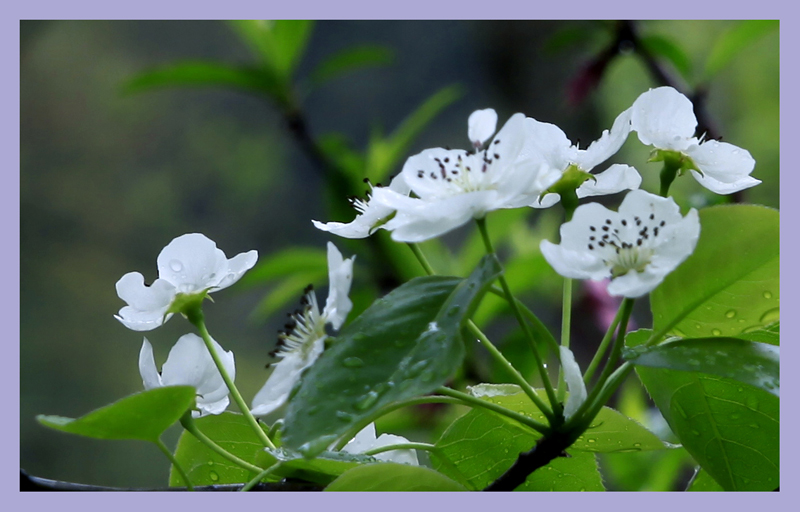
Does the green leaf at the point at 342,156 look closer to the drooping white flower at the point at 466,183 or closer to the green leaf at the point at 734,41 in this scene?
the green leaf at the point at 734,41

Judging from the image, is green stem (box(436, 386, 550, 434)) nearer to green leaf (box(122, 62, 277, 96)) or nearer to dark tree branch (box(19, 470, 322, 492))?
dark tree branch (box(19, 470, 322, 492))

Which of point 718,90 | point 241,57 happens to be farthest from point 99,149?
point 718,90

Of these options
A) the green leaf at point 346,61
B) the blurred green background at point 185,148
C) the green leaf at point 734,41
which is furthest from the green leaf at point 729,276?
the blurred green background at point 185,148

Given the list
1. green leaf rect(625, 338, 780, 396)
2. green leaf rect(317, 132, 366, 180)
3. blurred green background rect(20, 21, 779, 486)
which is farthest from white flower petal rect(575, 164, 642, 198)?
blurred green background rect(20, 21, 779, 486)

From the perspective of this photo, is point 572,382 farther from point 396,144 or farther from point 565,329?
point 396,144

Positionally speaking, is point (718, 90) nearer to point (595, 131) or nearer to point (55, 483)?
point (595, 131)

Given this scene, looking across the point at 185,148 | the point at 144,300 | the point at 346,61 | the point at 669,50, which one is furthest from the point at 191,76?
the point at 185,148

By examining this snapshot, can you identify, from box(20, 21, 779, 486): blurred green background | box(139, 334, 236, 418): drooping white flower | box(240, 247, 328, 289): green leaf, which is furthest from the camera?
box(20, 21, 779, 486): blurred green background

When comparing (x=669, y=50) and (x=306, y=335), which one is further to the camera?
Result: (x=669, y=50)
